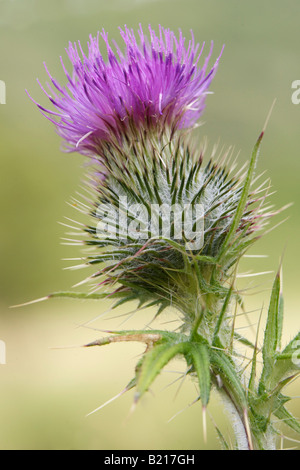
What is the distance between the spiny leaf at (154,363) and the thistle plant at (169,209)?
0.18m

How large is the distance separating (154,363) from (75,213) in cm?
985

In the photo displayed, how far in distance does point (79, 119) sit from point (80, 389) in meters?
7.10

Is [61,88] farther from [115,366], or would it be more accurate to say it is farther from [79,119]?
[115,366]

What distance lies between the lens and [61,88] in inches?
89.6

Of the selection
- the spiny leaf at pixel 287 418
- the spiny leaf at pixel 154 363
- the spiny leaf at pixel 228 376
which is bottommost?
the spiny leaf at pixel 287 418

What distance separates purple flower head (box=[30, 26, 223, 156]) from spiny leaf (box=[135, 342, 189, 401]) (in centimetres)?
106

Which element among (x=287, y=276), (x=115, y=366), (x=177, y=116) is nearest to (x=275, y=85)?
(x=287, y=276)

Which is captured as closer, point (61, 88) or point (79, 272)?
point (61, 88)

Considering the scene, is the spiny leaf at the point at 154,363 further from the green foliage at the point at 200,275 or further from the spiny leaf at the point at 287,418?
the spiny leaf at the point at 287,418

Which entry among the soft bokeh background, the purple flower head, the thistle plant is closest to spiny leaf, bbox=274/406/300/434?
the thistle plant

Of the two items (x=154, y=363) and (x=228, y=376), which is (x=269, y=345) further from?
(x=154, y=363)

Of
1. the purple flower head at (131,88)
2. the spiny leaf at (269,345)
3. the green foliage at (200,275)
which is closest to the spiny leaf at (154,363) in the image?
the green foliage at (200,275)

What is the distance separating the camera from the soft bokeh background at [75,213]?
7.07 metres

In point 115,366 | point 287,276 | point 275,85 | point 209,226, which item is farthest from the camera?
point 275,85
